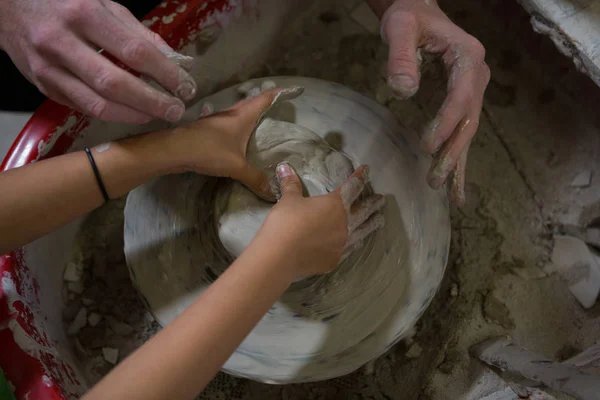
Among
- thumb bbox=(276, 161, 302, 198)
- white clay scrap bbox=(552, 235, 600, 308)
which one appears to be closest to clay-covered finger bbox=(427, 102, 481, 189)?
thumb bbox=(276, 161, 302, 198)

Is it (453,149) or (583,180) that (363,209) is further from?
(583,180)

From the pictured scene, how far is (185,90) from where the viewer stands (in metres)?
0.86

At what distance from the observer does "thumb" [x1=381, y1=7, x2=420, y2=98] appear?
2.90ft

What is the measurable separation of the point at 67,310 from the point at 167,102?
70 centimetres

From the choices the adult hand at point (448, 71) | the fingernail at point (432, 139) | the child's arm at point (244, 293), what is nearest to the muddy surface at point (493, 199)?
the adult hand at point (448, 71)

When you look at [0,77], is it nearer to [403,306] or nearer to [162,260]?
[162,260]

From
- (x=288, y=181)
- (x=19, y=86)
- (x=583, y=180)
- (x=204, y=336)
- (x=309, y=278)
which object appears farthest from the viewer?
(x=583, y=180)

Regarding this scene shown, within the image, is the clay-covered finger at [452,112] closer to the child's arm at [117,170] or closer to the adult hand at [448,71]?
the adult hand at [448,71]

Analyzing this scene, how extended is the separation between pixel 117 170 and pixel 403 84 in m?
0.56

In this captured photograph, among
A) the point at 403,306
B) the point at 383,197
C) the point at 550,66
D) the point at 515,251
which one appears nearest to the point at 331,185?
the point at 383,197

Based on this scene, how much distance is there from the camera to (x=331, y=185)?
103 centimetres

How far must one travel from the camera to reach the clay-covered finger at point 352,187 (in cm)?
94

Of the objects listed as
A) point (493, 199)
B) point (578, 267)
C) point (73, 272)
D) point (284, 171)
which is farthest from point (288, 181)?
point (578, 267)

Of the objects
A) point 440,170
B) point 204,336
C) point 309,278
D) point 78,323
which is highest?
point 440,170
